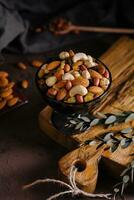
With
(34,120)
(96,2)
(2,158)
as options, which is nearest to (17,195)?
(2,158)

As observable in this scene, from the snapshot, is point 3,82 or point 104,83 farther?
point 3,82

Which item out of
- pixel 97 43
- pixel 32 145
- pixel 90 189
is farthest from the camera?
pixel 97 43

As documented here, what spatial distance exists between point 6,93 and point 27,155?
0.16 metres

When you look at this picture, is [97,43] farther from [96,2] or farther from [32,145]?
[32,145]

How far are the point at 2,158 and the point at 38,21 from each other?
47 cm

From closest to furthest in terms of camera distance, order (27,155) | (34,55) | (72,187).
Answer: (72,187)
(27,155)
(34,55)

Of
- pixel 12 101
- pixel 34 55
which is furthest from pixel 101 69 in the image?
pixel 34 55

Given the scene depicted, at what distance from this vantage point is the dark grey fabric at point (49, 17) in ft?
3.70

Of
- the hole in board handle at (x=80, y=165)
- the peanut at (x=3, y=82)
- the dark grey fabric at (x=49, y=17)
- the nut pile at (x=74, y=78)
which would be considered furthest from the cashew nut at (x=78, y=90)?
the dark grey fabric at (x=49, y=17)

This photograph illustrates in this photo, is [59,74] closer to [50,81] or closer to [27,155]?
[50,81]

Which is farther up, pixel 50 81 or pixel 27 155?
pixel 50 81

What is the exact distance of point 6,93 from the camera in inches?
38.9

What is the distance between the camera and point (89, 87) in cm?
85

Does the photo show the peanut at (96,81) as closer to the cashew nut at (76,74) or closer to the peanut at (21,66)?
the cashew nut at (76,74)
